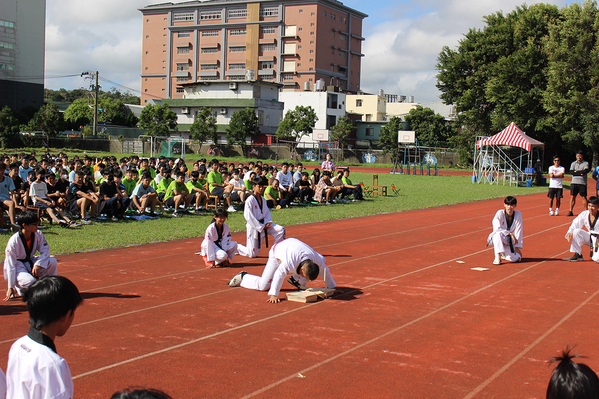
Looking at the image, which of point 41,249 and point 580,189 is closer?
point 41,249

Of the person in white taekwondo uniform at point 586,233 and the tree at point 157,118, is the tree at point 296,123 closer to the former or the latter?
the tree at point 157,118

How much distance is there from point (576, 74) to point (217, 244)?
3564cm

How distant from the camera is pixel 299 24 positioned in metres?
88.4

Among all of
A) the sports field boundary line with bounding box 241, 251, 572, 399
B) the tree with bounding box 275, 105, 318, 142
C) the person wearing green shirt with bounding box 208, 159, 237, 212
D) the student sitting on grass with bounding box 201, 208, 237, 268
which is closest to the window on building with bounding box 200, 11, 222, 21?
the tree with bounding box 275, 105, 318, 142

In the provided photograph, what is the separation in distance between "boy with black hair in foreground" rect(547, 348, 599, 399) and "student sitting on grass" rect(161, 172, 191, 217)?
1434 centimetres

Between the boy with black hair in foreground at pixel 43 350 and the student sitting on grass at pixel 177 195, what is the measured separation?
13166 millimetres

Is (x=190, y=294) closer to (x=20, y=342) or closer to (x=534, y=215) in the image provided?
(x=20, y=342)

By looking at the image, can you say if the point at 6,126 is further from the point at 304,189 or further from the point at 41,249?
the point at 41,249

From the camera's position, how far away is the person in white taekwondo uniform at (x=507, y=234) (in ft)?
32.0

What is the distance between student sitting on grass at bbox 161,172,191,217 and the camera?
15781mm

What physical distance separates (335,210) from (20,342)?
15.7 meters

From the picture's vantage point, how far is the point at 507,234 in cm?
979

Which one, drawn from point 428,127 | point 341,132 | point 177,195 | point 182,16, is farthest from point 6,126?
point 182,16

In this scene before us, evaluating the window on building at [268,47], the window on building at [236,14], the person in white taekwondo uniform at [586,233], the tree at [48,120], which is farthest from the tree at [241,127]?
the person in white taekwondo uniform at [586,233]
